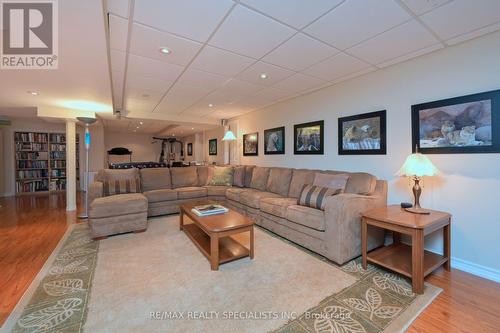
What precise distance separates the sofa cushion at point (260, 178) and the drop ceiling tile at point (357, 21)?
2.71 m

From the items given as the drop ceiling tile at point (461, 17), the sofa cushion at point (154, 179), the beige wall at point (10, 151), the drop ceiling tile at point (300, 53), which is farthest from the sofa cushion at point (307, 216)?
the beige wall at point (10, 151)

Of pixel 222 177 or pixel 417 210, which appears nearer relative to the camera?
pixel 417 210

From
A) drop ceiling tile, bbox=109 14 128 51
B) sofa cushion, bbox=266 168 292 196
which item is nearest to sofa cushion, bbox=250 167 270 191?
sofa cushion, bbox=266 168 292 196

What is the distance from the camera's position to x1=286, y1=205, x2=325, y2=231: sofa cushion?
2445 millimetres

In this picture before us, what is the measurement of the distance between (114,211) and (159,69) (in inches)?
82.0

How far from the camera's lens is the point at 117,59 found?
97.7 inches

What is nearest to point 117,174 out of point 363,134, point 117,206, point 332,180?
point 117,206

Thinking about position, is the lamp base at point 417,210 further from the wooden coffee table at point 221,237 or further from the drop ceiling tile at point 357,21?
the drop ceiling tile at point 357,21

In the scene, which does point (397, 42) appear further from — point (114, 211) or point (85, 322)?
point (114, 211)

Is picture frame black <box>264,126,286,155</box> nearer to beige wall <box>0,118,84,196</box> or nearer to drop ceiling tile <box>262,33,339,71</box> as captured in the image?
drop ceiling tile <box>262,33,339,71</box>

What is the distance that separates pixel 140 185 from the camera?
4.21m

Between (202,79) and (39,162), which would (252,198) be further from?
(39,162)

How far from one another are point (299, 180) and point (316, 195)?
0.87 metres

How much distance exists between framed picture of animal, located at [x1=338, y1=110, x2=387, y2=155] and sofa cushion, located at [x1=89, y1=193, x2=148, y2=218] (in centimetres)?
322
